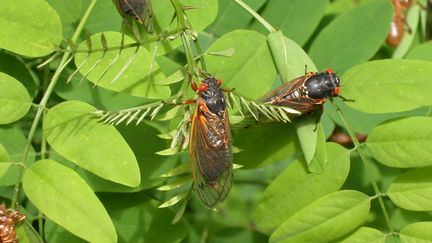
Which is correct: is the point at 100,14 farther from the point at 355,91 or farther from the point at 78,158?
the point at 355,91

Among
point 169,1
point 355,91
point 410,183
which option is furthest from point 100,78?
point 410,183

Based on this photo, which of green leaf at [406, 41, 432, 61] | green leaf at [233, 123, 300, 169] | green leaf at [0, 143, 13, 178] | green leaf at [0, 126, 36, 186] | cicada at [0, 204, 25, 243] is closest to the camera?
cicada at [0, 204, 25, 243]

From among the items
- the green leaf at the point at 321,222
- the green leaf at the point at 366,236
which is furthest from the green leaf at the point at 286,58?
the green leaf at the point at 366,236

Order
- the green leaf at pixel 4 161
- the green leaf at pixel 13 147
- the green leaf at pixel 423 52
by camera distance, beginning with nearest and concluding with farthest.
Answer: the green leaf at pixel 4 161, the green leaf at pixel 13 147, the green leaf at pixel 423 52

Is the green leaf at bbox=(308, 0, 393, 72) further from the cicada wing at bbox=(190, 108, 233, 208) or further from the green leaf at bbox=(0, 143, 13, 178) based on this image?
the green leaf at bbox=(0, 143, 13, 178)

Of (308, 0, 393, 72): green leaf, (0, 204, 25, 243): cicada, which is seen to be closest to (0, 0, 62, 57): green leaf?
(0, 204, 25, 243): cicada

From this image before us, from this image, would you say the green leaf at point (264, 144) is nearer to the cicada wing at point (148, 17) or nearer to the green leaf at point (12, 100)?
the cicada wing at point (148, 17)

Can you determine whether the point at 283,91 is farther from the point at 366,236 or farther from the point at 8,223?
the point at 8,223

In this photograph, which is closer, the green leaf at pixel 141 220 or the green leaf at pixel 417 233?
the green leaf at pixel 417 233
